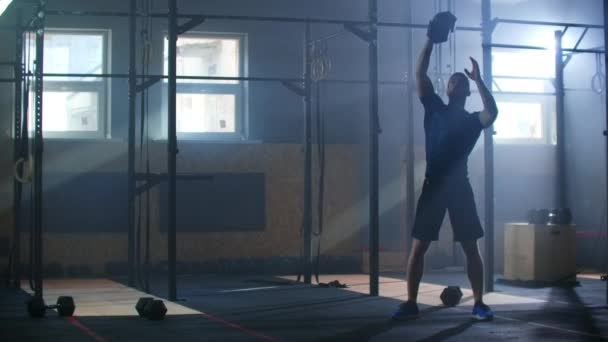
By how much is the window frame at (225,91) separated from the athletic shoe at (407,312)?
197 inches

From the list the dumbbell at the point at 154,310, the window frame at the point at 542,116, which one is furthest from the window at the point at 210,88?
the dumbbell at the point at 154,310

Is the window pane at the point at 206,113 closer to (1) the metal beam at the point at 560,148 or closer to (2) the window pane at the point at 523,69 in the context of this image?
(2) the window pane at the point at 523,69

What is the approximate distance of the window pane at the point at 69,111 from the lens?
9609 millimetres

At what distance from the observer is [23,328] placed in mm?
4969

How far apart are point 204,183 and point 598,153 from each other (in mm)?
4508

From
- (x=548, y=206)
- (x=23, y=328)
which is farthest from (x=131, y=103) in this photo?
(x=548, y=206)

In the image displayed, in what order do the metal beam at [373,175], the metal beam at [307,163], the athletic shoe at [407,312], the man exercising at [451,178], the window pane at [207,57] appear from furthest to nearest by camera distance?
the window pane at [207,57] < the metal beam at [307,163] < the metal beam at [373,175] < the athletic shoe at [407,312] < the man exercising at [451,178]

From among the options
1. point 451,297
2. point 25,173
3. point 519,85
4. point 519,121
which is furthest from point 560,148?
point 25,173

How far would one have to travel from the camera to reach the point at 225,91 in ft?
33.0

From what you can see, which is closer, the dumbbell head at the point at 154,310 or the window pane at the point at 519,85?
the dumbbell head at the point at 154,310

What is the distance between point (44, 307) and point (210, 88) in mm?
4831

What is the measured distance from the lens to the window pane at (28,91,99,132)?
961 centimetres

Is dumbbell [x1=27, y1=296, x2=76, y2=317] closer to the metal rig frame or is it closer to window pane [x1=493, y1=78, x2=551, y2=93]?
the metal rig frame

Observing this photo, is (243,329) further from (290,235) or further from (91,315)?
(290,235)
